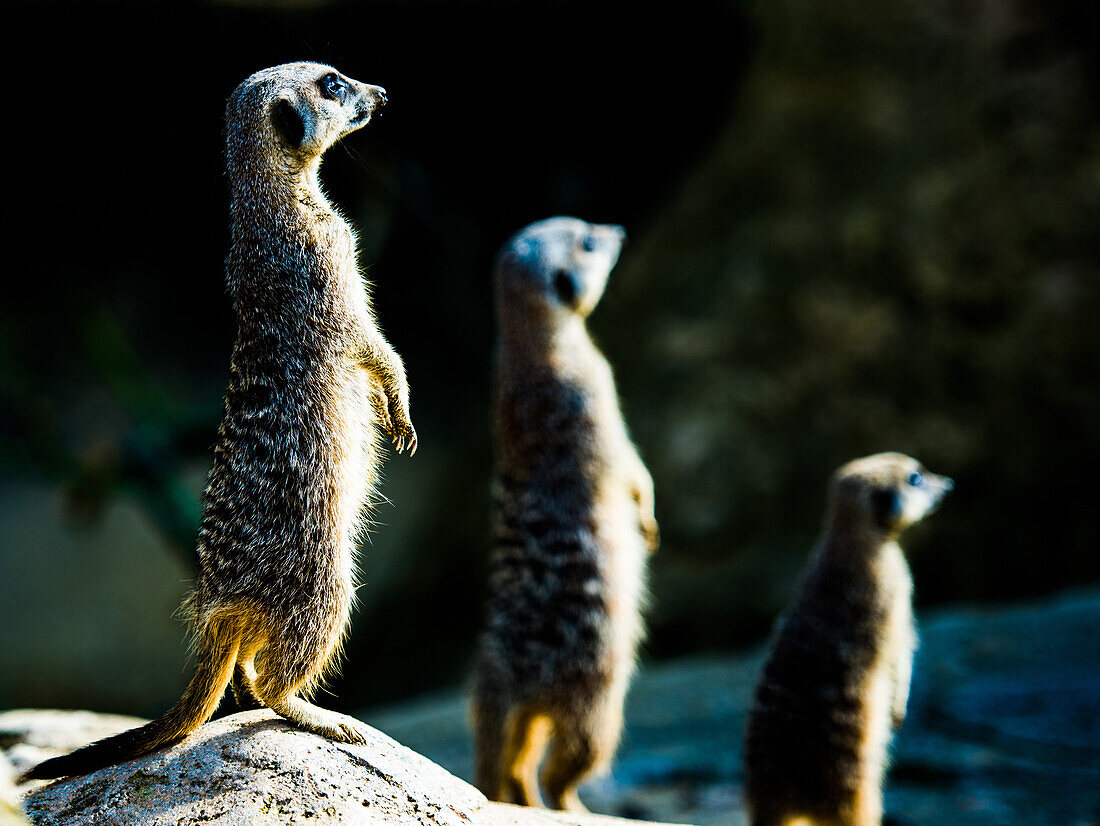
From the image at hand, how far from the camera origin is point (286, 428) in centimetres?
203

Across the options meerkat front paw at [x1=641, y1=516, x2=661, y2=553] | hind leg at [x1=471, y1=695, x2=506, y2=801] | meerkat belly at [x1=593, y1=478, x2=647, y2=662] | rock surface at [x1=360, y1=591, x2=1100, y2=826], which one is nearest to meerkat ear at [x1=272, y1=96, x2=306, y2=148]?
meerkat belly at [x1=593, y1=478, x2=647, y2=662]

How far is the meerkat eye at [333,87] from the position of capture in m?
2.14

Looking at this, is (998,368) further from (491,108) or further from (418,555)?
(491,108)

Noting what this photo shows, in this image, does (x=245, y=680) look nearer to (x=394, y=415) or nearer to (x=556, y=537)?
(x=394, y=415)

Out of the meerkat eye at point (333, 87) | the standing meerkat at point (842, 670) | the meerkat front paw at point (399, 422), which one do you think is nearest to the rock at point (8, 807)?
the meerkat front paw at point (399, 422)

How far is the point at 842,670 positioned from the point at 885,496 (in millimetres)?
557

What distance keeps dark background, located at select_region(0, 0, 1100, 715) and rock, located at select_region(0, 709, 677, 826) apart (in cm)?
330

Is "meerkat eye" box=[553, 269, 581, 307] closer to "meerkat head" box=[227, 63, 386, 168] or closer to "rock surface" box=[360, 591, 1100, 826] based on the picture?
"meerkat head" box=[227, 63, 386, 168]

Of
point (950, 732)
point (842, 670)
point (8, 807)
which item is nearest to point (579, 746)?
point (842, 670)

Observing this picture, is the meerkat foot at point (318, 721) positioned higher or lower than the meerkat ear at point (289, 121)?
lower

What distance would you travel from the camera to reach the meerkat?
1.99 metres

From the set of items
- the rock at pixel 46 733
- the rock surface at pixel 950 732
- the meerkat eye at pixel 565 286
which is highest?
the meerkat eye at pixel 565 286

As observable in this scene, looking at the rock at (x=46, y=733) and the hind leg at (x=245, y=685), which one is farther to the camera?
the rock at (x=46, y=733)

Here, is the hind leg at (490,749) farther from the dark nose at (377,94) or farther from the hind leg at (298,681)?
the dark nose at (377,94)
